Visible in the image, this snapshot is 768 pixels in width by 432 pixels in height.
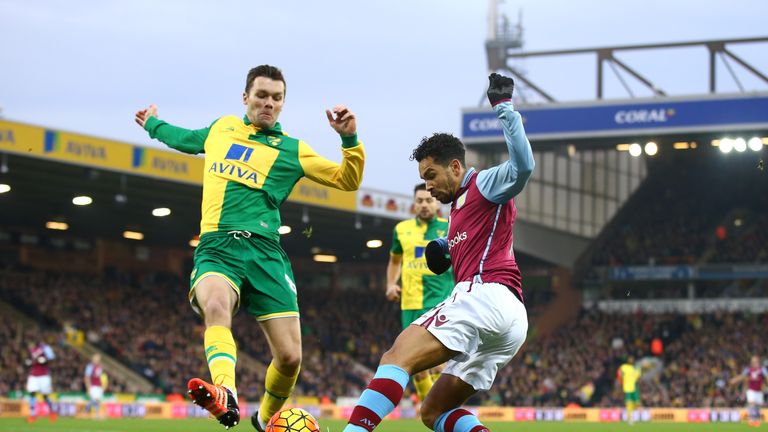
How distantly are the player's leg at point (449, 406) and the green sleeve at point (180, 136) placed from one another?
8.84ft

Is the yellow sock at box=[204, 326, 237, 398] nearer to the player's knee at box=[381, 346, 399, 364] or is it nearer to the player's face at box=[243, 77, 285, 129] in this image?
the player's knee at box=[381, 346, 399, 364]

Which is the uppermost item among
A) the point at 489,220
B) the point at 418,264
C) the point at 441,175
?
the point at 418,264

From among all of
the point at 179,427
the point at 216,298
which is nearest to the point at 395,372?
the point at 216,298

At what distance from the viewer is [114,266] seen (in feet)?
152

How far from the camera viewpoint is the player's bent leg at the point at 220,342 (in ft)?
23.1

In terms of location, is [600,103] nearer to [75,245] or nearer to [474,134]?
[474,134]

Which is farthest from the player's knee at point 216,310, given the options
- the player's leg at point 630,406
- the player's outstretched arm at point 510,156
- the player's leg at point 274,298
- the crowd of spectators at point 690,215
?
the crowd of spectators at point 690,215

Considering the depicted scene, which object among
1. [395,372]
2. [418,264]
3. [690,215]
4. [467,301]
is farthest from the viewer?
[690,215]

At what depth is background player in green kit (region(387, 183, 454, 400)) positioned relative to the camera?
1402 centimetres

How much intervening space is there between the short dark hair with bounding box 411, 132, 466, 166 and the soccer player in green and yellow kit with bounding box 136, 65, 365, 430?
1006 millimetres

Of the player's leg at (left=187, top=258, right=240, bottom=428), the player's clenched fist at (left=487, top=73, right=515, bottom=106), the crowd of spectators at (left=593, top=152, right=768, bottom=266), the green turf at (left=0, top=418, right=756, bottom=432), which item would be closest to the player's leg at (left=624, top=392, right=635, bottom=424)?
the green turf at (left=0, top=418, right=756, bottom=432)

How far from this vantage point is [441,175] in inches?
282

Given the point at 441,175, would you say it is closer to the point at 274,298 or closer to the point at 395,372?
the point at 395,372

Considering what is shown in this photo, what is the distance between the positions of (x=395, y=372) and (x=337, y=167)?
7.32 feet
